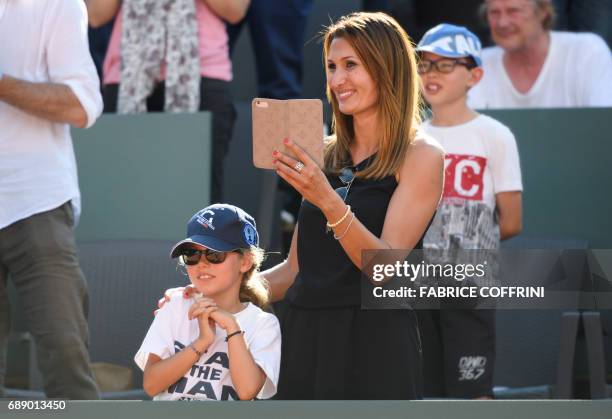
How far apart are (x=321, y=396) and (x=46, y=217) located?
1071mm

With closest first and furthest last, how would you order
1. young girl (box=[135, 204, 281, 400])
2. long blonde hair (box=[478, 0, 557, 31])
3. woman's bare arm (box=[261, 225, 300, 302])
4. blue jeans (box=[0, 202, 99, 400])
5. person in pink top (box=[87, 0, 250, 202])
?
young girl (box=[135, 204, 281, 400]), woman's bare arm (box=[261, 225, 300, 302]), blue jeans (box=[0, 202, 99, 400]), person in pink top (box=[87, 0, 250, 202]), long blonde hair (box=[478, 0, 557, 31])

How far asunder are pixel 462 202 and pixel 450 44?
0.64 metres

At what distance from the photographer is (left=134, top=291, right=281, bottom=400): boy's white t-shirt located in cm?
323

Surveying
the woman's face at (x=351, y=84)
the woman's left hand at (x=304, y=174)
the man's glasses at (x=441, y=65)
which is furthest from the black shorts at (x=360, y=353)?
the man's glasses at (x=441, y=65)

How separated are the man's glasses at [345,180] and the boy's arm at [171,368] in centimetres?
53

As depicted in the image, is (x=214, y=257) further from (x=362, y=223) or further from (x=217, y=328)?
(x=362, y=223)

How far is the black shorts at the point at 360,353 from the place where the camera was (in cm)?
327

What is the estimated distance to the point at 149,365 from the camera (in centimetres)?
326

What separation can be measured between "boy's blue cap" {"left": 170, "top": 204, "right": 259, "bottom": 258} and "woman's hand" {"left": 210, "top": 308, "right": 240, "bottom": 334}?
0.65 feet

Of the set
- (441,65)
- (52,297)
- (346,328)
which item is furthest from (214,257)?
(441,65)

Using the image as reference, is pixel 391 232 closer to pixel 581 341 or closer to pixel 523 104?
pixel 581 341

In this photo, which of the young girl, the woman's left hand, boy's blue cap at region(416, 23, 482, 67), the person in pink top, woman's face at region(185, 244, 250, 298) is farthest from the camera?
the person in pink top

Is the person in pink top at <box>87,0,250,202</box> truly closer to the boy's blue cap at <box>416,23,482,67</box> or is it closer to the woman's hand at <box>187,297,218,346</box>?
the boy's blue cap at <box>416,23,482,67</box>

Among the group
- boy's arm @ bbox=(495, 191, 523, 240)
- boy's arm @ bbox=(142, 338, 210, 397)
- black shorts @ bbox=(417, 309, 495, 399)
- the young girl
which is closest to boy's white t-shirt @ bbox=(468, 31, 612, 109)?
boy's arm @ bbox=(495, 191, 523, 240)
